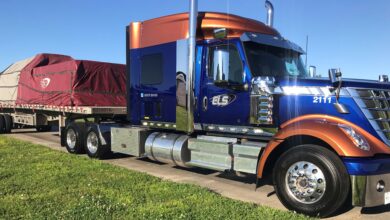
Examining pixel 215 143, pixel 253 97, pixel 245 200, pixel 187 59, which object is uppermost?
pixel 187 59

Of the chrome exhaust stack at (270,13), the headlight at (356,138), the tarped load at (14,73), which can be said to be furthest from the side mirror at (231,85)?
the tarped load at (14,73)

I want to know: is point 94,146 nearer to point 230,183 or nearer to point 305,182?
point 230,183

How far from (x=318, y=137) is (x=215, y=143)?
225cm

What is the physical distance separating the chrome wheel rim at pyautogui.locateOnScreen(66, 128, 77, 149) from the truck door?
5.01 meters

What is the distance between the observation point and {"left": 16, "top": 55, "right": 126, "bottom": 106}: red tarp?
12141 mm

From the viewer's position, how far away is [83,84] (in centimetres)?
1222

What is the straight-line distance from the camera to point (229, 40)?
24.4 feet

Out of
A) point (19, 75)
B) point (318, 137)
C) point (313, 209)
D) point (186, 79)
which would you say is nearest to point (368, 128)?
point (318, 137)

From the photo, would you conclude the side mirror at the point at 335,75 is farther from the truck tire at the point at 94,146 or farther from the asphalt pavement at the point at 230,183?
the truck tire at the point at 94,146

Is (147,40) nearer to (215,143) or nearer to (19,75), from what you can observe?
(215,143)

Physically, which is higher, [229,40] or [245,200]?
[229,40]

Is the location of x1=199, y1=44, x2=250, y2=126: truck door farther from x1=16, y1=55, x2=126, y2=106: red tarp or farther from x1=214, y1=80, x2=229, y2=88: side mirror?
x1=16, y1=55, x2=126, y2=106: red tarp

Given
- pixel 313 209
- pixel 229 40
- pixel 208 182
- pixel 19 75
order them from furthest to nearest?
pixel 19 75 → pixel 208 182 → pixel 229 40 → pixel 313 209

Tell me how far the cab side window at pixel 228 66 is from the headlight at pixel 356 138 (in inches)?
79.1
